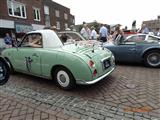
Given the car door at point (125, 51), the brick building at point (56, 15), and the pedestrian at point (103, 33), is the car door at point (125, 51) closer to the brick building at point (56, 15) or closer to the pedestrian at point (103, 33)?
the pedestrian at point (103, 33)

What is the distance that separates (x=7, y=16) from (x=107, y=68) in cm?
1473

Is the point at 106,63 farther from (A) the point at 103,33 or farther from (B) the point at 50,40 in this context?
(A) the point at 103,33

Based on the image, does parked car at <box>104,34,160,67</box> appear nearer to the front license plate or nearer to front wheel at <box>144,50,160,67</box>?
front wheel at <box>144,50,160,67</box>

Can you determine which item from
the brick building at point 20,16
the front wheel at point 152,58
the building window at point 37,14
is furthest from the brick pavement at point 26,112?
the building window at point 37,14

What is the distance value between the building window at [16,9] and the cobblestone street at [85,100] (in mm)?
13902

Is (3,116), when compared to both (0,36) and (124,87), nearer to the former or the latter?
(124,87)

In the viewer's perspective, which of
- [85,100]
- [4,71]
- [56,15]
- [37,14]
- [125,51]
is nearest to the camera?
[85,100]

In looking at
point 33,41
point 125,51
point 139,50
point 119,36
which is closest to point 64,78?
point 33,41

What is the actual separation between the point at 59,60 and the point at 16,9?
15.6 metres

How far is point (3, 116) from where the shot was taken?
2.91m

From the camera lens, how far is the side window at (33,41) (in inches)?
171

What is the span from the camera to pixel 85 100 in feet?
11.1

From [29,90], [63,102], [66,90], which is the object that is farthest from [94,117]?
[29,90]

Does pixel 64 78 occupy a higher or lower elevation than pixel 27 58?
lower
